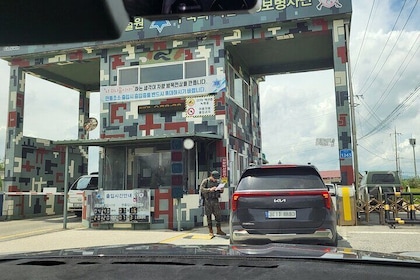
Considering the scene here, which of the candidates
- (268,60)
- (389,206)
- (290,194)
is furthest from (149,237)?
(268,60)

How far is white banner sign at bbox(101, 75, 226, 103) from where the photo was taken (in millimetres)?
15469

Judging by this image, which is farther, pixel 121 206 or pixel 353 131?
pixel 353 131

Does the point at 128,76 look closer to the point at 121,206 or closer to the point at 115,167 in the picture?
the point at 115,167

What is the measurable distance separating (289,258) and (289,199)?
517 cm

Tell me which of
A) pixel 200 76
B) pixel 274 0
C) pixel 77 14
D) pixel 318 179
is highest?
pixel 274 0

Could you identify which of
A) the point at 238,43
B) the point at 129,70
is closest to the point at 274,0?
the point at 238,43

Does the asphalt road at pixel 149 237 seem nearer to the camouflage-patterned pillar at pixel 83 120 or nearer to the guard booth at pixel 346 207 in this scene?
the guard booth at pixel 346 207

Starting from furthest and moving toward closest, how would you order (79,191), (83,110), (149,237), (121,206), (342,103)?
(83,110), (79,191), (342,103), (121,206), (149,237)

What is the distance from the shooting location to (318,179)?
7586 mm

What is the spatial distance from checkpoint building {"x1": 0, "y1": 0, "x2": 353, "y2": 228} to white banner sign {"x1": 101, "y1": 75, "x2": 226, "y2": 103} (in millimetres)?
38

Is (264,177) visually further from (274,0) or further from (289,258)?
(274,0)

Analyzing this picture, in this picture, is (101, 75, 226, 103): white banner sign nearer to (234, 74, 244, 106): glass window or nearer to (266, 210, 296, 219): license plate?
(234, 74, 244, 106): glass window

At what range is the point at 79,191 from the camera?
18.0 m

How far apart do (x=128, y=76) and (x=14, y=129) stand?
5941 millimetres
